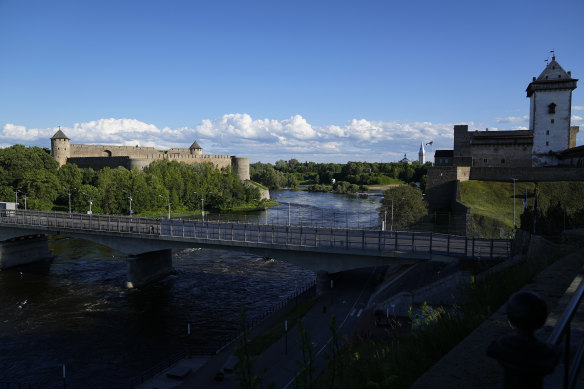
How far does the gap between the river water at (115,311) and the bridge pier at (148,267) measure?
1.10m

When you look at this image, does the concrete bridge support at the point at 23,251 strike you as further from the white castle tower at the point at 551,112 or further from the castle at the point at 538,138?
the white castle tower at the point at 551,112

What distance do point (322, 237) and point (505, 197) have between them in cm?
3121

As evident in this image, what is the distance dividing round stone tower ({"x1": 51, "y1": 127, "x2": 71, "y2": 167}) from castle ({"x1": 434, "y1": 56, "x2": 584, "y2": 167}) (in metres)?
102

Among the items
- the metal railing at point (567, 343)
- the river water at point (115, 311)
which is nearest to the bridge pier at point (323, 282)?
the river water at point (115, 311)

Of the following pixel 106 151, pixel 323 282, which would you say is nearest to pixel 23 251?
pixel 323 282

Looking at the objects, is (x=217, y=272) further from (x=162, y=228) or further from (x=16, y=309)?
(x=16, y=309)

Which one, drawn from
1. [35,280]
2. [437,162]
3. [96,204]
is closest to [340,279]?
[35,280]

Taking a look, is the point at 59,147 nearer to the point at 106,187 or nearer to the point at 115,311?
the point at 106,187

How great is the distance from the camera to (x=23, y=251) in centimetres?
5047

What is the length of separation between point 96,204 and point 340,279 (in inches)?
2578

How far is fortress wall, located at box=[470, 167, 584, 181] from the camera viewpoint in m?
54.6

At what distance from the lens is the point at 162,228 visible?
4350 cm

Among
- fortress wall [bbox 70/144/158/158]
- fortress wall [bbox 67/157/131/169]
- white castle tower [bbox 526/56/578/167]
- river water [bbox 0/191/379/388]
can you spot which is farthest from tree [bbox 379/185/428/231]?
fortress wall [bbox 70/144/158/158]

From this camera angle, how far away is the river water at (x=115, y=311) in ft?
80.4
